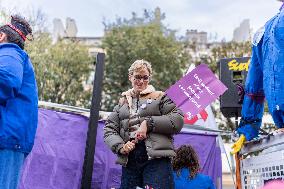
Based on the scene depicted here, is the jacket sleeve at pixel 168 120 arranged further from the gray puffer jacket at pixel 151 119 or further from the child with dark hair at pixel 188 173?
the child with dark hair at pixel 188 173

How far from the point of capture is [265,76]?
2438 mm

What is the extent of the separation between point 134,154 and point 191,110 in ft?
3.17

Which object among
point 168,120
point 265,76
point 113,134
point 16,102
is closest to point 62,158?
point 113,134

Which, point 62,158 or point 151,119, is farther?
point 62,158

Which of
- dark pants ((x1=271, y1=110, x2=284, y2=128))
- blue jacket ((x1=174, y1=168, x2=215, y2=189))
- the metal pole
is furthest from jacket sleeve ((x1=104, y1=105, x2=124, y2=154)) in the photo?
dark pants ((x1=271, y1=110, x2=284, y2=128))

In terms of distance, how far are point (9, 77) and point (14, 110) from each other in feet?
0.67

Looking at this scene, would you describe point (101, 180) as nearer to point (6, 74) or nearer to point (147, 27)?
point (6, 74)

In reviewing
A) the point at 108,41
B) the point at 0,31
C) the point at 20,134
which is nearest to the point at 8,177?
the point at 20,134

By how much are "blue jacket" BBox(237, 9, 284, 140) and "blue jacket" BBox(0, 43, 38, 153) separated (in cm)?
130

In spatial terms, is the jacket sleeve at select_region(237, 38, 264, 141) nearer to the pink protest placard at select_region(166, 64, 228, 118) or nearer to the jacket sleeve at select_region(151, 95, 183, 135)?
the jacket sleeve at select_region(151, 95, 183, 135)

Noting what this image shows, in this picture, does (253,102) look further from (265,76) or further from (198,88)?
(198,88)

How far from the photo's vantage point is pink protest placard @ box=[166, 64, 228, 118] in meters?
3.92

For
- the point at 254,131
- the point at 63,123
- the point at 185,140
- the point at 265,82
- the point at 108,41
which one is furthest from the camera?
the point at 108,41

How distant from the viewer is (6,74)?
247cm
